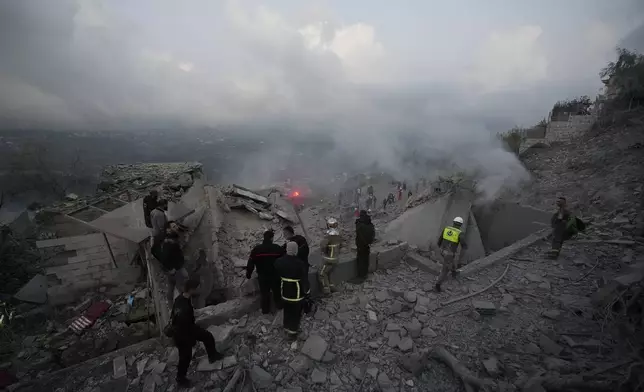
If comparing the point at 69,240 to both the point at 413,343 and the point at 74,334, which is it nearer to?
the point at 74,334

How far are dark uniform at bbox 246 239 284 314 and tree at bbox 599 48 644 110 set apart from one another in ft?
61.6

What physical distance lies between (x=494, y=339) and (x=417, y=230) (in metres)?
6.53

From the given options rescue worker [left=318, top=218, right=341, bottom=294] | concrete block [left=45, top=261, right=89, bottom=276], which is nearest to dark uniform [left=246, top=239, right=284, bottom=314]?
rescue worker [left=318, top=218, right=341, bottom=294]

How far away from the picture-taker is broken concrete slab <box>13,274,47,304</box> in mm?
8070

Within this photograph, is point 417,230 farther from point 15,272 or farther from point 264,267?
point 15,272

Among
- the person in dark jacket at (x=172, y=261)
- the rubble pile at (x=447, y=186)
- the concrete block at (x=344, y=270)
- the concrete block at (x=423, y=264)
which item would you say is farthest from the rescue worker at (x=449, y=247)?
the rubble pile at (x=447, y=186)

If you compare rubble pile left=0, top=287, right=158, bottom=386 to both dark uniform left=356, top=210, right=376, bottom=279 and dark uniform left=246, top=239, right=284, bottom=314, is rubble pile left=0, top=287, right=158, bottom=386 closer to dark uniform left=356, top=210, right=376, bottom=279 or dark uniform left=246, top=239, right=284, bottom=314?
dark uniform left=246, top=239, right=284, bottom=314

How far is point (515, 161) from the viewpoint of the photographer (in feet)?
Answer: 41.9

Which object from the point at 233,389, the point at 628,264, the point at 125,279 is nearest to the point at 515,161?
the point at 628,264

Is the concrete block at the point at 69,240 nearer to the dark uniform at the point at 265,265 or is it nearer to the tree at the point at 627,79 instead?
the dark uniform at the point at 265,265

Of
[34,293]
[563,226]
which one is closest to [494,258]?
[563,226]

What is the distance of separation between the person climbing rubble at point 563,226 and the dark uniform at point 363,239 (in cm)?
409

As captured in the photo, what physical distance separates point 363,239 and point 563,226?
439 centimetres

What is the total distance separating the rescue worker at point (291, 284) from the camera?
3307mm
